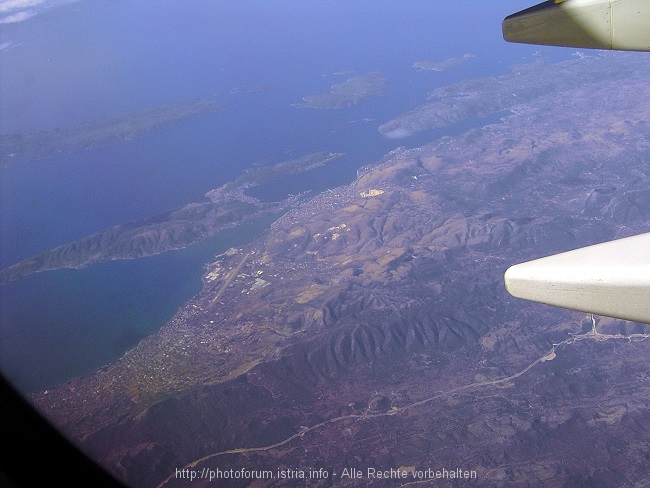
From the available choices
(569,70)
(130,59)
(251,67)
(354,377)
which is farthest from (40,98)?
(354,377)

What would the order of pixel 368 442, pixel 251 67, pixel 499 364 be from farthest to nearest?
pixel 251 67 < pixel 499 364 < pixel 368 442

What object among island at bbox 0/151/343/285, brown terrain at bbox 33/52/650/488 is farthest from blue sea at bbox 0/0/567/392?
brown terrain at bbox 33/52/650/488

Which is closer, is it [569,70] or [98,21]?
[569,70]

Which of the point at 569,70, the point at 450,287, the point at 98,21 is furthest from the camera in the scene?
the point at 98,21

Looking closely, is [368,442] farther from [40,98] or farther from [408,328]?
[40,98]

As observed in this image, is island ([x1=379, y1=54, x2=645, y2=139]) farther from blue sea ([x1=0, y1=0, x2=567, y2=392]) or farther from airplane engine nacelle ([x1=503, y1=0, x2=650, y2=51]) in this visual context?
airplane engine nacelle ([x1=503, y1=0, x2=650, y2=51])

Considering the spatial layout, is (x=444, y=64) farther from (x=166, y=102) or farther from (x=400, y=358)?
(x=400, y=358)

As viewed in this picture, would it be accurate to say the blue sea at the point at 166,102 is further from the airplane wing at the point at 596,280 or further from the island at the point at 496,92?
the airplane wing at the point at 596,280
